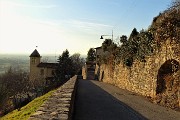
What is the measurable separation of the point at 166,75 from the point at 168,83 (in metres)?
0.63

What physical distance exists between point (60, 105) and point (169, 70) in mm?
8760

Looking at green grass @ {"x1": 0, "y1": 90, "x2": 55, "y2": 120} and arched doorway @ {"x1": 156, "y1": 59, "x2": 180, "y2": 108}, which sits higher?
arched doorway @ {"x1": 156, "y1": 59, "x2": 180, "y2": 108}

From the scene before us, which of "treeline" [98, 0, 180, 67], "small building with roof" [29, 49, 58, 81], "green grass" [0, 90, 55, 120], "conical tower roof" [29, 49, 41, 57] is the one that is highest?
"conical tower roof" [29, 49, 41, 57]

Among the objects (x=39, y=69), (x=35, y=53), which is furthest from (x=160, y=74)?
(x=35, y=53)

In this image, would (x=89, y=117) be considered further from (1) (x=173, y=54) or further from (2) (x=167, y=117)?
(1) (x=173, y=54)

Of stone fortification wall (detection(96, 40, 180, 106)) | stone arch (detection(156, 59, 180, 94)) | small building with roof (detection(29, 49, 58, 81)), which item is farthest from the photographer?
small building with roof (detection(29, 49, 58, 81))

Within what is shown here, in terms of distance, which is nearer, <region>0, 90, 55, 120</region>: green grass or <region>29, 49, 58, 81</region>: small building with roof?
<region>0, 90, 55, 120</region>: green grass

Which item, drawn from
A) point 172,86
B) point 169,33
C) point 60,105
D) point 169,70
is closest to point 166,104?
point 172,86

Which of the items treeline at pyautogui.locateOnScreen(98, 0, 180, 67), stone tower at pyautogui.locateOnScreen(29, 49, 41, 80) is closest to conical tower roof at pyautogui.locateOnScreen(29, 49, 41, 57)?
stone tower at pyautogui.locateOnScreen(29, 49, 41, 80)

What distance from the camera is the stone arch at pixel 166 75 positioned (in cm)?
1345

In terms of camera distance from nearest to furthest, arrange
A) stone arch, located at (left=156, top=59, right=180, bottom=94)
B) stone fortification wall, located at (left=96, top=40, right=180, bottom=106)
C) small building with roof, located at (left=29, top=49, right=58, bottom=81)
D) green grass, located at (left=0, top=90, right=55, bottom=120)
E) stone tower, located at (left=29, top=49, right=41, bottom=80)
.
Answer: stone fortification wall, located at (left=96, top=40, right=180, bottom=106) → stone arch, located at (left=156, top=59, right=180, bottom=94) → green grass, located at (left=0, top=90, right=55, bottom=120) → small building with roof, located at (left=29, top=49, right=58, bottom=81) → stone tower, located at (left=29, top=49, right=41, bottom=80)

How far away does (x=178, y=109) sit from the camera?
11922mm

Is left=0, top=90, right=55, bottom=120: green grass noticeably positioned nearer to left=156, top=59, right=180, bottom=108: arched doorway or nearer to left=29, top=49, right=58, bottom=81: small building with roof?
left=156, top=59, right=180, bottom=108: arched doorway

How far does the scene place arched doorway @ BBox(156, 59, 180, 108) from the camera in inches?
505
